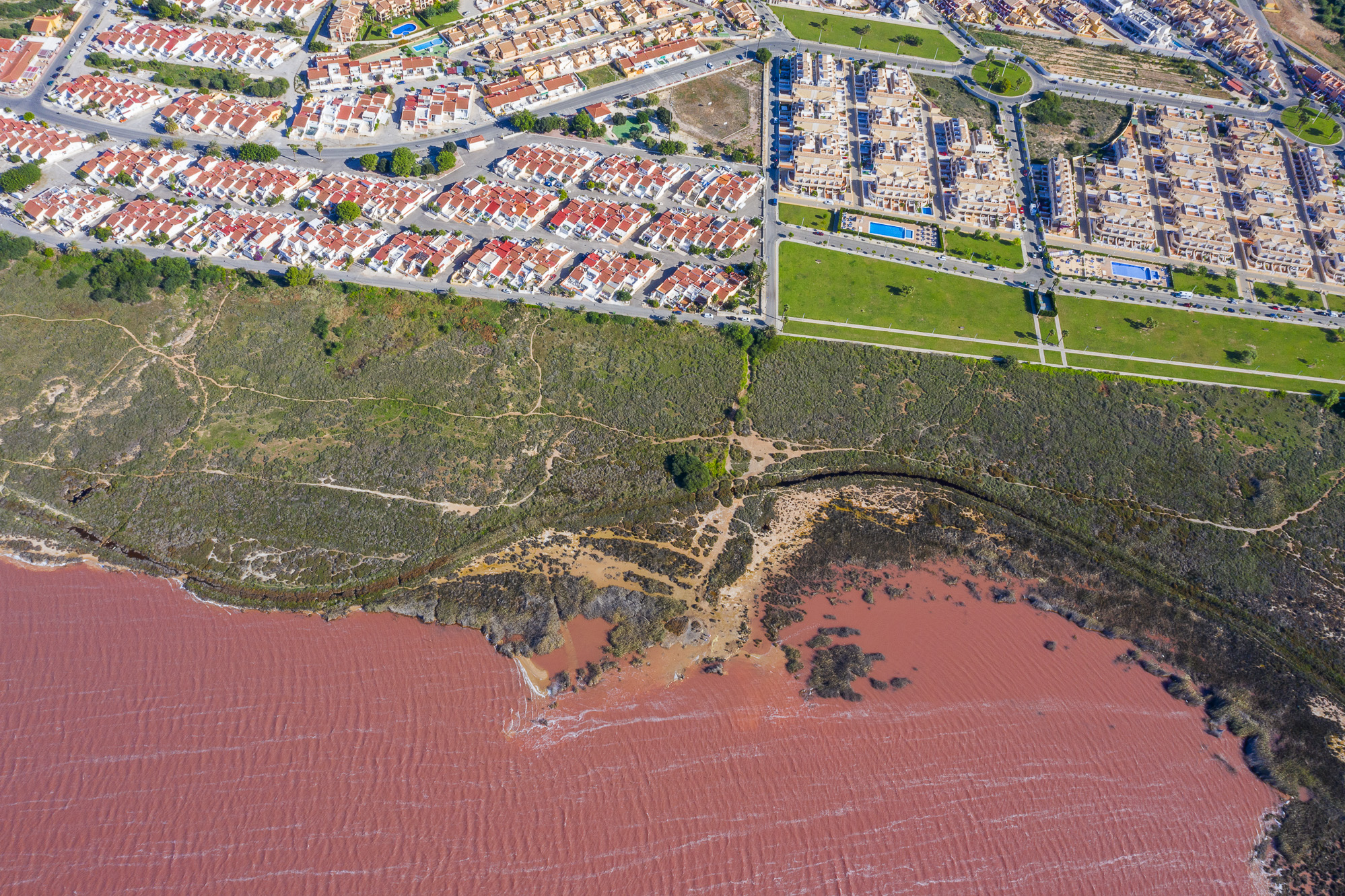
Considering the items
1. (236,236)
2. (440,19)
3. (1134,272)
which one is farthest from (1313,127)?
(236,236)

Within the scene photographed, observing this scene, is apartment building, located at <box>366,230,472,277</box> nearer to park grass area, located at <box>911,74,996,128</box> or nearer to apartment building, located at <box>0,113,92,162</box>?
apartment building, located at <box>0,113,92,162</box>

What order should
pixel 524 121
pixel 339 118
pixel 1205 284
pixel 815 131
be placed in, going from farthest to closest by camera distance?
pixel 815 131 < pixel 524 121 < pixel 339 118 < pixel 1205 284

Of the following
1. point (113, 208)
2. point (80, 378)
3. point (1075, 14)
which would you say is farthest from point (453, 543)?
point (1075, 14)

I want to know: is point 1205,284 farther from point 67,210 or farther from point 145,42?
point 145,42

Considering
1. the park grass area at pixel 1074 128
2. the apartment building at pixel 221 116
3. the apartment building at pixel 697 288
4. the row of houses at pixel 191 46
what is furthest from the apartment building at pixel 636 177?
the row of houses at pixel 191 46

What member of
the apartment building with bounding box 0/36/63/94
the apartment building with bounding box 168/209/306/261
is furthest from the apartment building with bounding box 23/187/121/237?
the apartment building with bounding box 0/36/63/94

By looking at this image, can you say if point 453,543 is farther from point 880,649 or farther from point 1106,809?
point 1106,809
